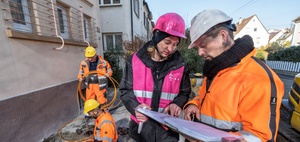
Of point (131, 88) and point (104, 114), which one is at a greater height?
point (131, 88)

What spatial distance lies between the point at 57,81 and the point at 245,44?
15.4 feet

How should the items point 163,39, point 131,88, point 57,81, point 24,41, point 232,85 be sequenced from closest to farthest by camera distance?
point 232,85 → point 163,39 → point 131,88 → point 24,41 → point 57,81

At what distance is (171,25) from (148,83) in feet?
2.27

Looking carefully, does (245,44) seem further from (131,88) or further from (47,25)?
(47,25)

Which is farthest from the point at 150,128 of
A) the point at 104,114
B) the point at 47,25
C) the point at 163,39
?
the point at 47,25

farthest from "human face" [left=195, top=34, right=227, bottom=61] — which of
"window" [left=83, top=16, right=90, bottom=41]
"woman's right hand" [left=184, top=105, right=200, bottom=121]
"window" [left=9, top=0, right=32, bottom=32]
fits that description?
"window" [left=83, top=16, right=90, bottom=41]

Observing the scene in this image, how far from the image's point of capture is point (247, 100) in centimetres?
91

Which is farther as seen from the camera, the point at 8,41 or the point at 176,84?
the point at 8,41

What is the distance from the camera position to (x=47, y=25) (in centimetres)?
385

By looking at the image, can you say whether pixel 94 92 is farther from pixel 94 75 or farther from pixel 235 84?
pixel 235 84

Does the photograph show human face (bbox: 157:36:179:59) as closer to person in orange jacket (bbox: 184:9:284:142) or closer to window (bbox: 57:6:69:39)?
person in orange jacket (bbox: 184:9:284:142)

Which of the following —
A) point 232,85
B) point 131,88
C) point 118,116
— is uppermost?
point 232,85

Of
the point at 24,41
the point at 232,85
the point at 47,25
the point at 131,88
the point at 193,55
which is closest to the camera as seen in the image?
the point at 232,85

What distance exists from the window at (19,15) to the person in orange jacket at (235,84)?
374 cm
